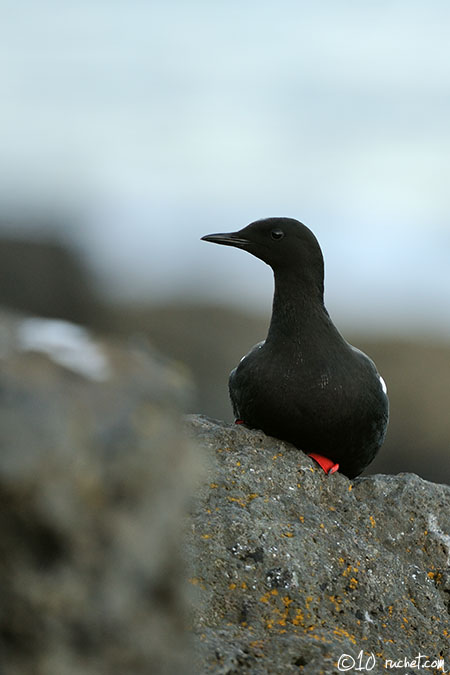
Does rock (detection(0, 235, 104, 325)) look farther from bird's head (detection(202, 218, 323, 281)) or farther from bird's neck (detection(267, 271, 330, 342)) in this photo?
bird's neck (detection(267, 271, 330, 342))

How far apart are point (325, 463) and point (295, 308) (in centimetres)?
131

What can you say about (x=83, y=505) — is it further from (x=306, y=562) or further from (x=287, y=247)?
(x=287, y=247)

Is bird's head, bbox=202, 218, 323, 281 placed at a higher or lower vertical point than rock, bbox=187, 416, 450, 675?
higher

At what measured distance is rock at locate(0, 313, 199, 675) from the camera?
253 cm

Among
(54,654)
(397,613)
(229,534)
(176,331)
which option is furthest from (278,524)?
(176,331)

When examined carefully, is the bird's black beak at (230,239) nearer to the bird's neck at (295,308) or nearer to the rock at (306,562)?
the bird's neck at (295,308)

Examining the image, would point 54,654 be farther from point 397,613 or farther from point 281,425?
point 281,425

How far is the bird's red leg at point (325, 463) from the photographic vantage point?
595cm

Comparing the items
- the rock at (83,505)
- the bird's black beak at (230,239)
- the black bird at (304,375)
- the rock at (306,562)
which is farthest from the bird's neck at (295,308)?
the rock at (83,505)

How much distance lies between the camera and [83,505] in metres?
2.58

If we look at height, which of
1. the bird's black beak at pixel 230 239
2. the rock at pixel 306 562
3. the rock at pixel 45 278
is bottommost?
the rock at pixel 45 278

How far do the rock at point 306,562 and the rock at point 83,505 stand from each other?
100 cm

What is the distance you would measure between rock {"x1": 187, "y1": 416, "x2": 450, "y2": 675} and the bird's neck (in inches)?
36.4

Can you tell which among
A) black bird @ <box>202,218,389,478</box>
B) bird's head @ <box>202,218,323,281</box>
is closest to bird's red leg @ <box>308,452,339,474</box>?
black bird @ <box>202,218,389,478</box>
